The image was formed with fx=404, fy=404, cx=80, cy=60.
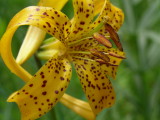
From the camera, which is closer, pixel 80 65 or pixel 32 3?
pixel 80 65

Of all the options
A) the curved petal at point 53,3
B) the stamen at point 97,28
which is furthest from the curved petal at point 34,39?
the stamen at point 97,28

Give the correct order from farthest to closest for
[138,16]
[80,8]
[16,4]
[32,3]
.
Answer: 1. [138,16]
2. [16,4]
3. [32,3]
4. [80,8]

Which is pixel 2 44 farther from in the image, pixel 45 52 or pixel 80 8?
pixel 80 8

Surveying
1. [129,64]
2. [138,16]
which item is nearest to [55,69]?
[129,64]

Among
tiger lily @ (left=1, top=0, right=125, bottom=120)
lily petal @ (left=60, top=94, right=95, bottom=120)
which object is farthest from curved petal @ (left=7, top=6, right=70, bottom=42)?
lily petal @ (left=60, top=94, right=95, bottom=120)

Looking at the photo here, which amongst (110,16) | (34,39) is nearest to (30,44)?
(34,39)

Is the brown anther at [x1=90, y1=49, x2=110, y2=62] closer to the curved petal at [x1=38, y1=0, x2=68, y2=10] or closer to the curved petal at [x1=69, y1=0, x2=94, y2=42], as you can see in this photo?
the curved petal at [x1=69, y1=0, x2=94, y2=42]
